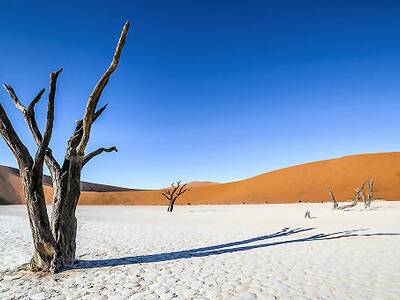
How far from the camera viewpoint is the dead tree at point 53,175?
7270mm

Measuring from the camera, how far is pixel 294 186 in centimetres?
6009

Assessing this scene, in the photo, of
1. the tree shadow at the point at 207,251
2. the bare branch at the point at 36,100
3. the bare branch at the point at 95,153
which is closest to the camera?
the bare branch at the point at 36,100

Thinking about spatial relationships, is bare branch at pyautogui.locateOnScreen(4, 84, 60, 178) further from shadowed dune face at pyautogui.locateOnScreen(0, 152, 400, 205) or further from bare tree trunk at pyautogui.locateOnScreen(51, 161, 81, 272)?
shadowed dune face at pyautogui.locateOnScreen(0, 152, 400, 205)

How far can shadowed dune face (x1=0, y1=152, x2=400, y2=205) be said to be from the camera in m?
51.7

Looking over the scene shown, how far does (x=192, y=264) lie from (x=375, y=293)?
13.1 ft

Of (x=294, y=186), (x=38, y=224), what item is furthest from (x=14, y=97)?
(x=294, y=186)

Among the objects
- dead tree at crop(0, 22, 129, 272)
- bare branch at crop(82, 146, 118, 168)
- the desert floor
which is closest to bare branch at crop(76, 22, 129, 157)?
dead tree at crop(0, 22, 129, 272)

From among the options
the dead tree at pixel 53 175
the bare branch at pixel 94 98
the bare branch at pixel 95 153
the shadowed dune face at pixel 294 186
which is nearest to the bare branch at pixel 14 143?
the dead tree at pixel 53 175

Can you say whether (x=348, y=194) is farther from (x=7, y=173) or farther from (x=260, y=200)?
(x=7, y=173)

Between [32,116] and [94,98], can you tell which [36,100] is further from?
[94,98]

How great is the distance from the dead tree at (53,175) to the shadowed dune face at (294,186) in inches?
1689

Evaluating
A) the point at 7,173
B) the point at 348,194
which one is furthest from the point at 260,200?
the point at 7,173

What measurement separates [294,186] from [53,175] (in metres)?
55.7

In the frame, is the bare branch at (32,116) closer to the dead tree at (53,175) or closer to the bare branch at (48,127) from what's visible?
the dead tree at (53,175)
